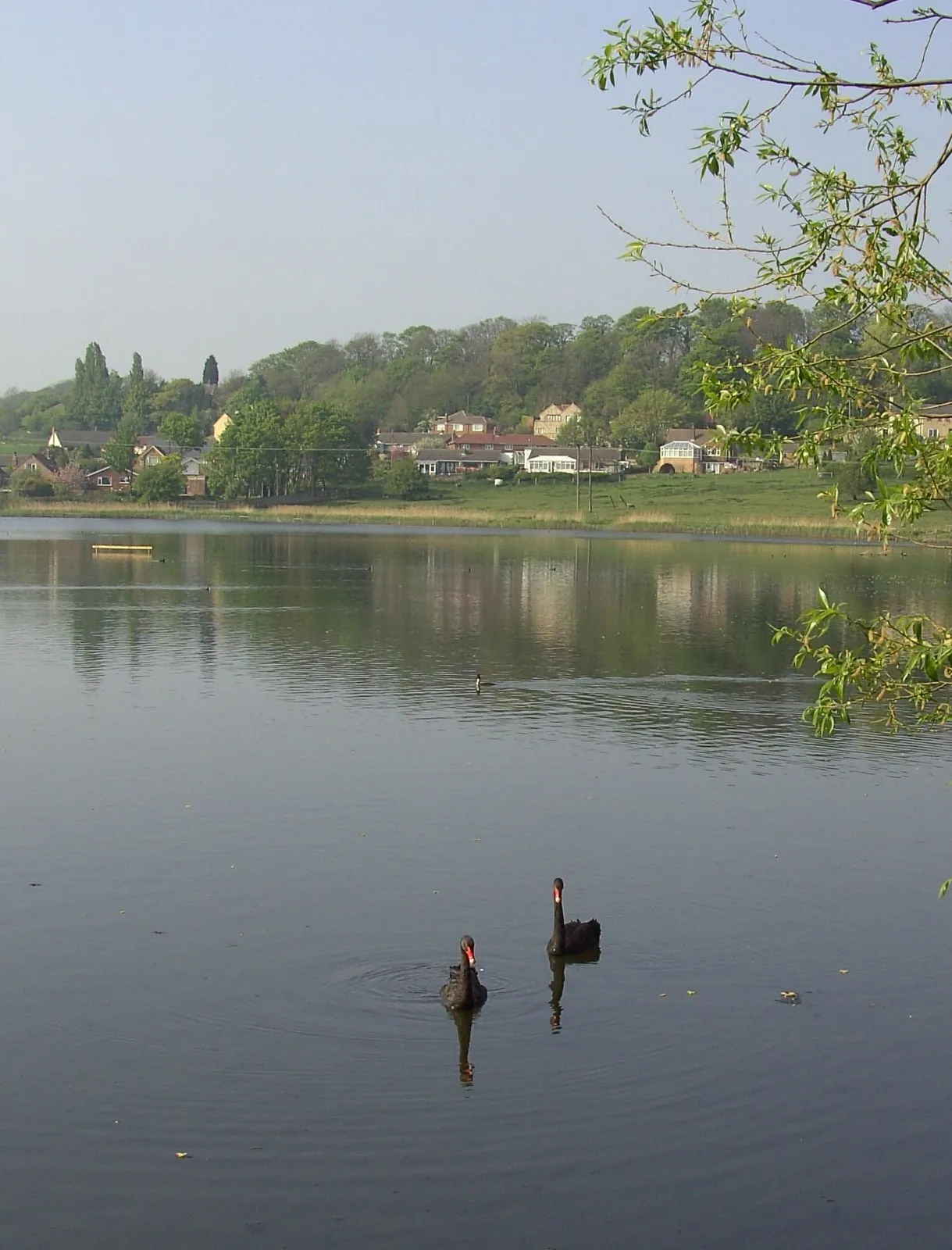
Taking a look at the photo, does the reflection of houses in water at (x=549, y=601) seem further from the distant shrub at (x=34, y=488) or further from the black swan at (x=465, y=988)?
the distant shrub at (x=34, y=488)

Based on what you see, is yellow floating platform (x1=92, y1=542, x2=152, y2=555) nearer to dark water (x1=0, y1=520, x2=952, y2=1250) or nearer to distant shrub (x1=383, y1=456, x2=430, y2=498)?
dark water (x1=0, y1=520, x2=952, y2=1250)

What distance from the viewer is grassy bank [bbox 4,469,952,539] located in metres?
121

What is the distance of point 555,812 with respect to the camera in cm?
2267

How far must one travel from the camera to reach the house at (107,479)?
176 meters

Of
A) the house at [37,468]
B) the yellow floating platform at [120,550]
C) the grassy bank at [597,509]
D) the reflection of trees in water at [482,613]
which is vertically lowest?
the reflection of trees in water at [482,613]

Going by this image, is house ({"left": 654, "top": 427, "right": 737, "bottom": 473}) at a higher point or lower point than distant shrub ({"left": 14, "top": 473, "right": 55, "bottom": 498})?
higher

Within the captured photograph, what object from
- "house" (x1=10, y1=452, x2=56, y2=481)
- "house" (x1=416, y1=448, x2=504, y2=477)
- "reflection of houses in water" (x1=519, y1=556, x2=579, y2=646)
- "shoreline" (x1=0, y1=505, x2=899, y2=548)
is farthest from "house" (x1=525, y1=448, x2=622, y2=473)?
"reflection of houses in water" (x1=519, y1=556, x2=579, y2=646)

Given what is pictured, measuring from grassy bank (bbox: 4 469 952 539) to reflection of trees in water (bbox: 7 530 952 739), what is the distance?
28685 millimetres

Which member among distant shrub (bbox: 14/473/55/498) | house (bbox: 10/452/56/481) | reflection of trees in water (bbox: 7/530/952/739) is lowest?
reflection of trees in water (bbox: 7/530/952/739)

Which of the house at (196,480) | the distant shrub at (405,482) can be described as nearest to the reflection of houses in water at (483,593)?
the distant shrub at (405,482)

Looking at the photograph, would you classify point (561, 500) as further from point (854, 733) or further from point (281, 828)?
point (281, 828)

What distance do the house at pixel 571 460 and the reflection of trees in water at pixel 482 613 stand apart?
88.2m

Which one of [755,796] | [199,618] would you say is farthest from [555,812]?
A: [199,618]

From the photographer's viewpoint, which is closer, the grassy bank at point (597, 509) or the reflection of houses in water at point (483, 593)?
the reflection of houses in water at point (483, 593)
